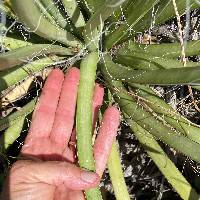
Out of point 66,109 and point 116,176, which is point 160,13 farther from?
point 116,176

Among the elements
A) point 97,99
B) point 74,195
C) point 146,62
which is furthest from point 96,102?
point 74,195

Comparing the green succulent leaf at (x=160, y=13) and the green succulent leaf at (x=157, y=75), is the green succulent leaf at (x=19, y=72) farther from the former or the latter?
the green succulent leaf at (x=160, y=13)

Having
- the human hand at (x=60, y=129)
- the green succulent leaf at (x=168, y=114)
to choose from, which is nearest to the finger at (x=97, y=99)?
the human hand at (x=60, y=129)

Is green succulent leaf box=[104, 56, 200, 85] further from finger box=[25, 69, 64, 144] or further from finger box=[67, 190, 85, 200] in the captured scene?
finger box=[67, 190, 85, 200]

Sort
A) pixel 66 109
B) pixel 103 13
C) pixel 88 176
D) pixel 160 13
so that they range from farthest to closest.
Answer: pixel 66 109 < pixel 160 13 < pixel 88 176 < pixel 103 13

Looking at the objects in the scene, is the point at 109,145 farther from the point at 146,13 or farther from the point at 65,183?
the point at 146,13

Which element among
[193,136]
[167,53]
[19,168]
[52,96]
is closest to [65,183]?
[19,168]

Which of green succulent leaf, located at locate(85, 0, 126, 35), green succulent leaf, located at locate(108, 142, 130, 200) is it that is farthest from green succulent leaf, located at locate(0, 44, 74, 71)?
green succulent leaf, located at locate(108, 142, 130, 200)
